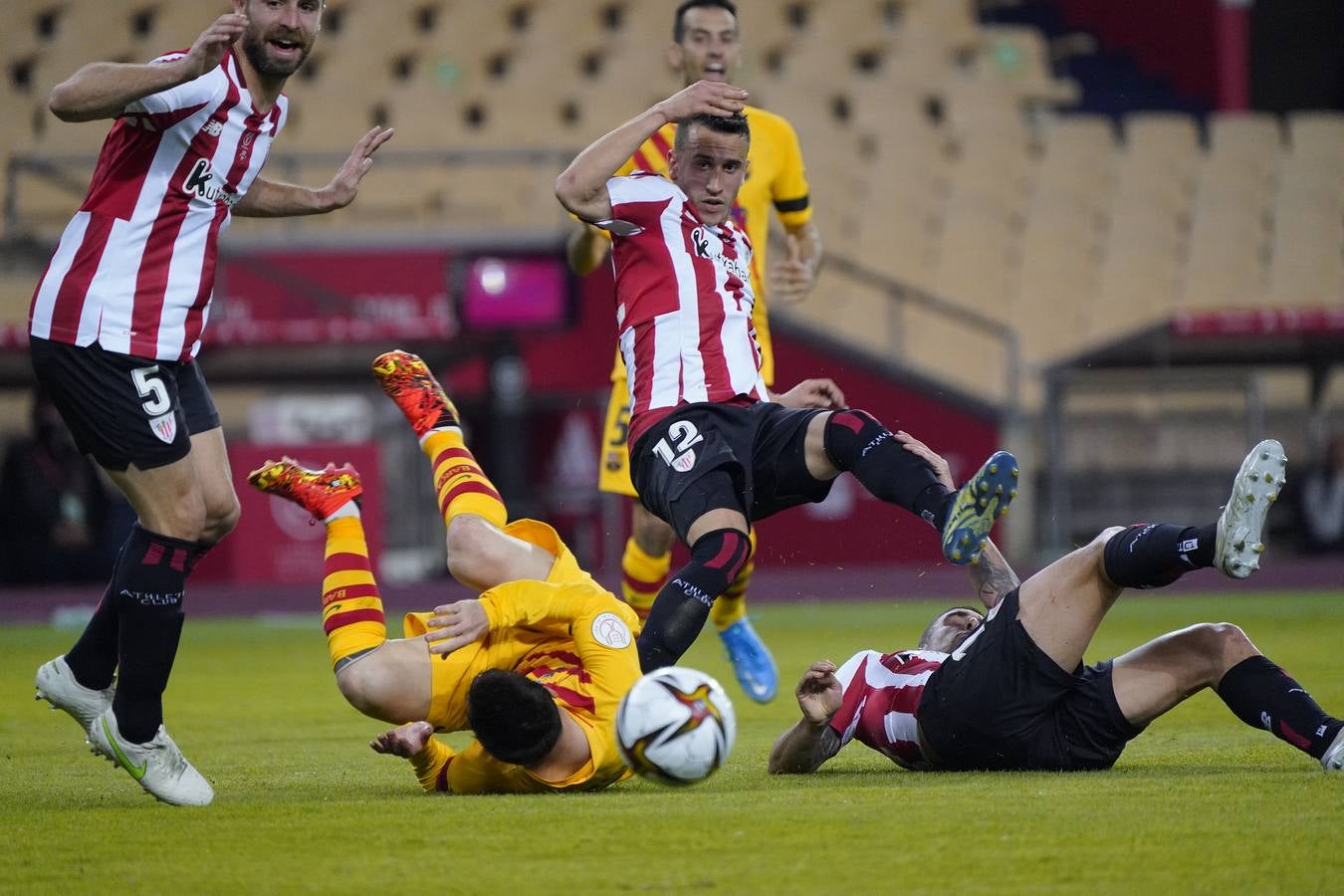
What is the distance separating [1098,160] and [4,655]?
1246 centimetres

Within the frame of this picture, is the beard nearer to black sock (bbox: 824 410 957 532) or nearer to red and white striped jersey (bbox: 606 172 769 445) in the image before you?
red and white striped jersey (bbox: 606 172 769 445)

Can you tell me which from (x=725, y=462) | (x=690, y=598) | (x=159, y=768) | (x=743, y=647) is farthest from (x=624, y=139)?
(x=743, y=647)

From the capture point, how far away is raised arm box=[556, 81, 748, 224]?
5145 millimetres

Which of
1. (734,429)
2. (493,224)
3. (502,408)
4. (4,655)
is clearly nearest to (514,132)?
(493,224)

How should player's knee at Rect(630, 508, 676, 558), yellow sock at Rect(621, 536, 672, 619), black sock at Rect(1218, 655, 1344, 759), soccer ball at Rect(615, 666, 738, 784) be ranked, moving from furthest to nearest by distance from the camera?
1. yellow sock at Rect(621, 536, 672, 619)
2. player's knee at Rect(630, 508, 676, 558)
3. black sock at Rect(1218, 655, 1344, 759)
4. soccer ball at Rect(615, 666, 738, 784)

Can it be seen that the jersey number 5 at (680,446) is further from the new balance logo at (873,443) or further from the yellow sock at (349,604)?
the yellow sock at (349,604)

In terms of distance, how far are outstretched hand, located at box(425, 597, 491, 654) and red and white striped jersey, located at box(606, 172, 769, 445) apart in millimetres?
938

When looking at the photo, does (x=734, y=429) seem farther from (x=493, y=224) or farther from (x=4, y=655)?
(x=493, y=224)

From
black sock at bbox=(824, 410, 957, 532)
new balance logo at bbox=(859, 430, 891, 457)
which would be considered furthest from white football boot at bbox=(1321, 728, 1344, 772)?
new balance logo at bbox=(859, 430, 891, 457)

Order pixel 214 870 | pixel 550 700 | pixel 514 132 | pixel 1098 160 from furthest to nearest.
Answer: pixel 1098 160 < pixel 514 132 < pixel 550 700 < pixel 214 870

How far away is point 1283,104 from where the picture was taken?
2131cm

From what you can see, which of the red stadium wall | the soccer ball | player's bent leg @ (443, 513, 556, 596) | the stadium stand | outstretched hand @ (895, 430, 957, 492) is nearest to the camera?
the soccer ball

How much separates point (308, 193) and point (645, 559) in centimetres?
247

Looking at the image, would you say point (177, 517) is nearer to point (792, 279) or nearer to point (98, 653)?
point (98, 653)
